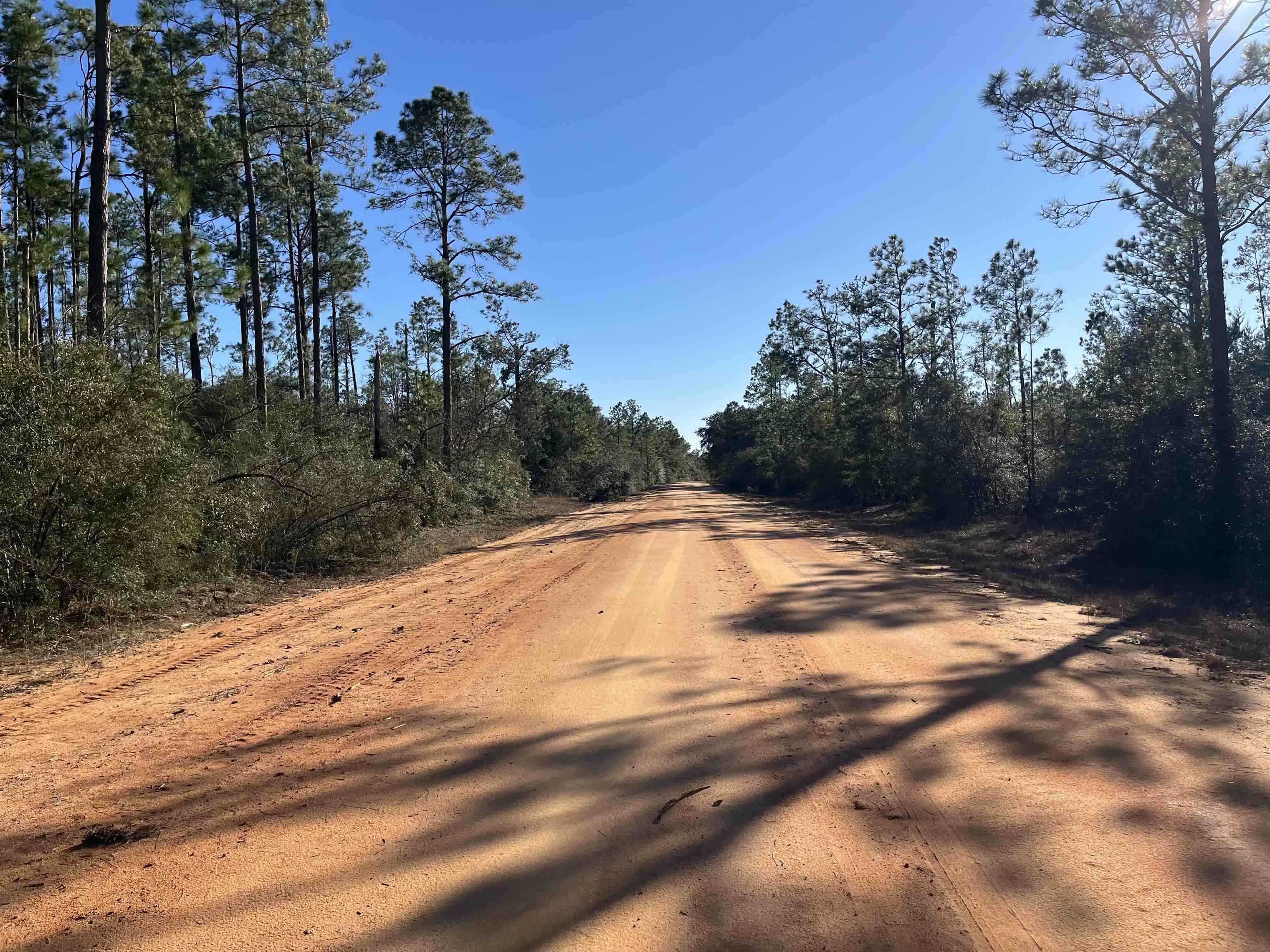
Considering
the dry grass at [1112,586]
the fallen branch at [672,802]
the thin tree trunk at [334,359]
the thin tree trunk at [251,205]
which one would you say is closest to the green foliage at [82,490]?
the fallen branch at [672,802]

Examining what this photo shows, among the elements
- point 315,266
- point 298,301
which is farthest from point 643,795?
point 298,301

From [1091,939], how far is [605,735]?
2.77 metres

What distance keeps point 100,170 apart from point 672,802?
1250 cm

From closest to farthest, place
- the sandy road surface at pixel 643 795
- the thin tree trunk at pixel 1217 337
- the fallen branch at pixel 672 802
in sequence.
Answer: the sandy road surface at pixel 643 795
the fallen branch at pixel 672 802
the thin tree trunk at pixel 1217 337

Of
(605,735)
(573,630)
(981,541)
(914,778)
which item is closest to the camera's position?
(914,778)

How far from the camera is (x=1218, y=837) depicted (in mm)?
3250

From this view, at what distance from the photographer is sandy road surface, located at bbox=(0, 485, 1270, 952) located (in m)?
2.74

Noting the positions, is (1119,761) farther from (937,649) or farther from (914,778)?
(937,649)

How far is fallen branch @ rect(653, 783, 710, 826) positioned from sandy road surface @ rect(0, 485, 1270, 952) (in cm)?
3

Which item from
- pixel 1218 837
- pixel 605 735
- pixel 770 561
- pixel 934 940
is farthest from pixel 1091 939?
pixel 770 561

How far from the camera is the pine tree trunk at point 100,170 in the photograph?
10.2 metres

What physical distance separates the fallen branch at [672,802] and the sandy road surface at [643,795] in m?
0.03

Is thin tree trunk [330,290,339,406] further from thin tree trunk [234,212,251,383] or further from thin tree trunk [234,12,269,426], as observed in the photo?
thin tree trunk [234,12,269,426]

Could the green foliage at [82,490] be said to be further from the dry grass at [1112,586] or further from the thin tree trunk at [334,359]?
the thin tree trunk at [334,359]
